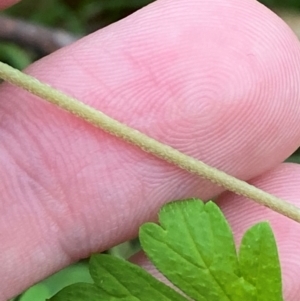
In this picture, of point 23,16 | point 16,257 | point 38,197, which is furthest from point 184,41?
point 23,16

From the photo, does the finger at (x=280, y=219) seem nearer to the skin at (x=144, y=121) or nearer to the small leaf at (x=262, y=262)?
the skin at (x=144, y=121)

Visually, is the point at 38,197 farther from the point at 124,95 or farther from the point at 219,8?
the point at 219,8

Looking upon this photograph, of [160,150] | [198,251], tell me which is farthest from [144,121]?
[198,251]

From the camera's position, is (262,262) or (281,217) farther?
(281,217)

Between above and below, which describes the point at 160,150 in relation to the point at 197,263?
above

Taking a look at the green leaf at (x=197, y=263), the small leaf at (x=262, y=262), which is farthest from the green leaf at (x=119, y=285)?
the small leaf at (x=262, y=262)

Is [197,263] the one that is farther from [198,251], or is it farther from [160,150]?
[160,150]
